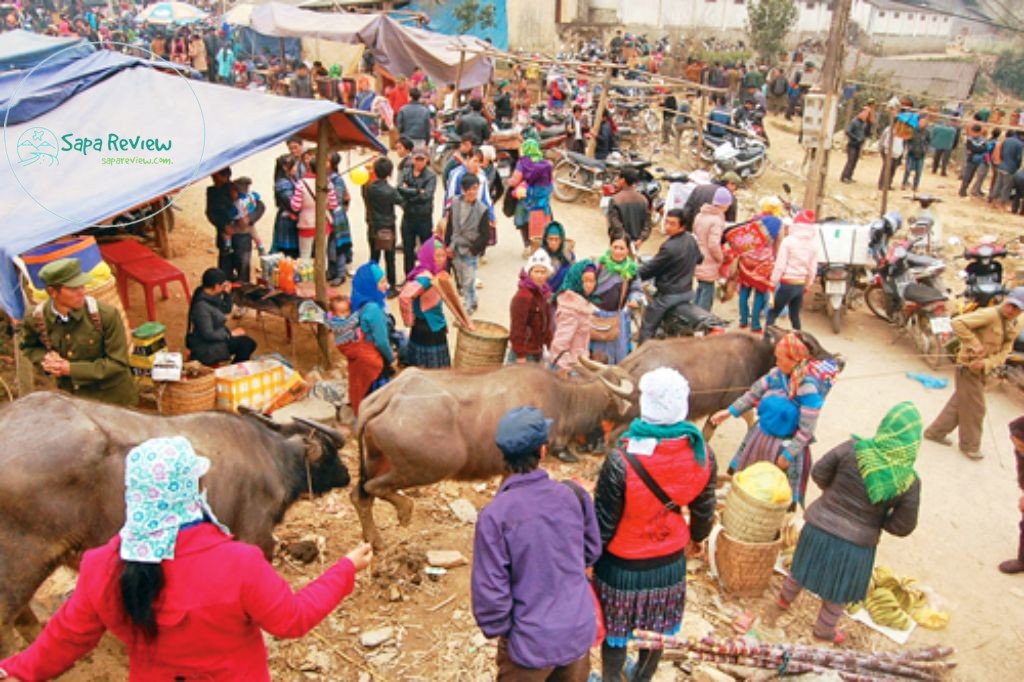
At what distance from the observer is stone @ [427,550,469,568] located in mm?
5516

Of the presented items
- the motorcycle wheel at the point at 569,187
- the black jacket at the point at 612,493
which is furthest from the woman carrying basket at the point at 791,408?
the motorcycle wheel at the point at 569,187

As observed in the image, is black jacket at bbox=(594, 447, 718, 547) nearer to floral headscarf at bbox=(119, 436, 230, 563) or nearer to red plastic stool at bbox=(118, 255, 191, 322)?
floral headscarf at bbox=(119, 436, 230, 563)

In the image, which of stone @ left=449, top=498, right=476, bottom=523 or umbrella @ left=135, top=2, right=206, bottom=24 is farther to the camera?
umbrella @ left=135, top=2, right=206, bottom=24

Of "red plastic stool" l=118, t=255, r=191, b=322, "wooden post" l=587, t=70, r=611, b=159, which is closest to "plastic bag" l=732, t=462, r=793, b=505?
"red plastic stool" l=118, t=255, r=191, b=322

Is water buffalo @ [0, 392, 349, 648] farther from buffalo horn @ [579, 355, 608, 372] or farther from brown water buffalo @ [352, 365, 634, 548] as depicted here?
buffalo horn @ [579, 355, 608, 372]

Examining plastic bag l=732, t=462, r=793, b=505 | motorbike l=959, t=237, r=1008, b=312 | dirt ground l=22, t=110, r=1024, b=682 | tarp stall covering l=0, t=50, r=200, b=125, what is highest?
tarp stall covering l=0, t=50, r=200, b=125

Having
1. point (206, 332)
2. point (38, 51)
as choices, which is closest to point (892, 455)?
point (206, 332)

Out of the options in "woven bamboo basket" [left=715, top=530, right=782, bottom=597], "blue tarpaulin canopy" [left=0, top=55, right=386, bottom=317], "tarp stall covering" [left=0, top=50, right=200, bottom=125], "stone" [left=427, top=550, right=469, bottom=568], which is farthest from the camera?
"tarp stall covering" [left=0, top=50, right=200, bottom=125]

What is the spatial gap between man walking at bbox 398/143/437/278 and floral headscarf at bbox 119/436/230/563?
744cm

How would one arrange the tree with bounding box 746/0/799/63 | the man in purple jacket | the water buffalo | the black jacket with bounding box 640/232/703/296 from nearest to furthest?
1. the man in purple jacket
2. the water buffalo
3. the black jacket with bounding box 640/232/703/296
4. the tree with bounding box 746/0/799/63

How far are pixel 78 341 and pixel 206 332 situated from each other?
1674 millimetres

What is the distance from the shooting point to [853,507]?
4.69 meters

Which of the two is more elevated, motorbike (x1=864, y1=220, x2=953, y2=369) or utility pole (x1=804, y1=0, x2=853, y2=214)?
utility pole (x1=804, y1=0, x2=853, y2=214)

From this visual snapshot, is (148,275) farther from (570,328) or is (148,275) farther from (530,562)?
(530,562)
